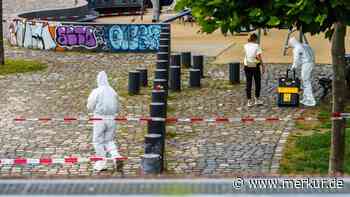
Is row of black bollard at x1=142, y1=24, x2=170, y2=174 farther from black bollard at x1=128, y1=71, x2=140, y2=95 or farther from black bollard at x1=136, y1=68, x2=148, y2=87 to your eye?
black bollard at x1=136, y1=68, x2=148, y2=87

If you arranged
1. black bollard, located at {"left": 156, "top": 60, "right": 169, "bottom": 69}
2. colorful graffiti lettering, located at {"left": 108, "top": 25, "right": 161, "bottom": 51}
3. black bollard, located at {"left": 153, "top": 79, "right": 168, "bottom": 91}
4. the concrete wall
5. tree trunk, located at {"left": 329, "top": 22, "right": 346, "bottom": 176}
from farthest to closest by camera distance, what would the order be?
1. the concrete wall
2. colorful graffiti lettering, located at {"left": 108, "top": 25, "right": 161, "bottom": 51}
3. black bollard, located at {"left": 156, "top": 60, "right": 169, "bottom": 69}
4. black bollard, located at {"left": 153, "top": 79, "right": 168, "bottom": 91}
5. tree trunk, located at {"left": 329, "top": 22, "right": 346, "bottom": 176}

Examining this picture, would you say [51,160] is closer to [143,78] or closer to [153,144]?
[153,144]

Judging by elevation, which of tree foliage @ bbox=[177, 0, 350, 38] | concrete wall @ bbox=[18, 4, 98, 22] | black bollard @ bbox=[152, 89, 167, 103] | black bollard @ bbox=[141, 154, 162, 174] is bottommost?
black bollard @ bbox=[141, 154, 162, 174]

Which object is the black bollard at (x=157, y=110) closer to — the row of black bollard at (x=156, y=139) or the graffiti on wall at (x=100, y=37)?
the row of black bollard at (x=156, y=139)

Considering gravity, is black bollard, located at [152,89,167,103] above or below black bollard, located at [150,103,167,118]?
above

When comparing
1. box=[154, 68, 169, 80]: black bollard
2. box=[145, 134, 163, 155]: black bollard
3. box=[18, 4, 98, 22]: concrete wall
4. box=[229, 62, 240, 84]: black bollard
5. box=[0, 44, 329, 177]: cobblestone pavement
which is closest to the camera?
box=[145, 134, 163, 155]: black bollard

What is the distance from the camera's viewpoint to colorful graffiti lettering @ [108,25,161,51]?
28344 mm

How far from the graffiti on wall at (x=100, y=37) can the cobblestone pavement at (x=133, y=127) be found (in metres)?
3.24

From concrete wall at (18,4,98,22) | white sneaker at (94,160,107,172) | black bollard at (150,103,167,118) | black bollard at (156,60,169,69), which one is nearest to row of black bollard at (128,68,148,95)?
black bollard at (156,60,169,69)

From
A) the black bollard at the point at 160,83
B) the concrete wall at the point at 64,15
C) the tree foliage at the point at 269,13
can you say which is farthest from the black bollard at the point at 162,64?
the concrete wall at the point at 64,15

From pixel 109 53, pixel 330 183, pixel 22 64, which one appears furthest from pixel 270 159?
pixel 109 53

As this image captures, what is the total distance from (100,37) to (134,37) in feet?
4.12

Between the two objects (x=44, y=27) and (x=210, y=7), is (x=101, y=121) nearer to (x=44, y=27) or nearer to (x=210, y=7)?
(x=210, y=7)

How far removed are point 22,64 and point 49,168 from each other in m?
13.4
